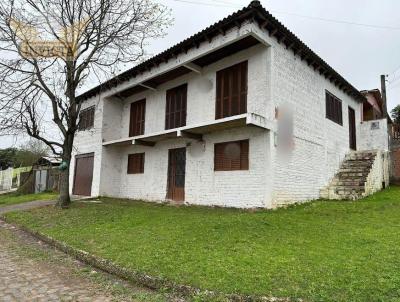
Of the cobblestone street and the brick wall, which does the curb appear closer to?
the cobblestone street

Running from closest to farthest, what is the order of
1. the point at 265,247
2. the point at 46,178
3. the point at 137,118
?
1. the point at 265,247
2. the point at 137,118
3. the point at 46,178

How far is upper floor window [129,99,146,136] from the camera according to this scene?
16.3 metres

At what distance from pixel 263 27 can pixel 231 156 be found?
14.1 feet

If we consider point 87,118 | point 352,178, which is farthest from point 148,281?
point 87,118

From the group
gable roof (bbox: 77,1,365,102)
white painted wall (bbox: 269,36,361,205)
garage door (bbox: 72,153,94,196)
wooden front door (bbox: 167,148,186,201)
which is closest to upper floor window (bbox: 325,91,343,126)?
white painted wall (bbox: 269,36,361,205)

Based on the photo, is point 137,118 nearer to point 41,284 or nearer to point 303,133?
point 303,133

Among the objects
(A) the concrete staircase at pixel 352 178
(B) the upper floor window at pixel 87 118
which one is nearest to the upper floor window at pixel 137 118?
(B) the upper floor window at pixel 87 118

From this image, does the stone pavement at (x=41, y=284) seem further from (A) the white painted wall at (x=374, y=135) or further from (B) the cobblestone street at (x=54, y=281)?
(A) the white painted wall at (x=374, y=135)

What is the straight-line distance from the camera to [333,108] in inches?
580

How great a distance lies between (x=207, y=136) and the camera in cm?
1246

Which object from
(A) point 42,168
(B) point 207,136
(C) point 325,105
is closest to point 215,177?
(B) point 207,136

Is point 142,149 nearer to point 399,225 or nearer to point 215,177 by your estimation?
point 215,177

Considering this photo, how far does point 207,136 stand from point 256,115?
9.38ft

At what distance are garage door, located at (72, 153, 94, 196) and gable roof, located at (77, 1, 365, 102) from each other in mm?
4721
